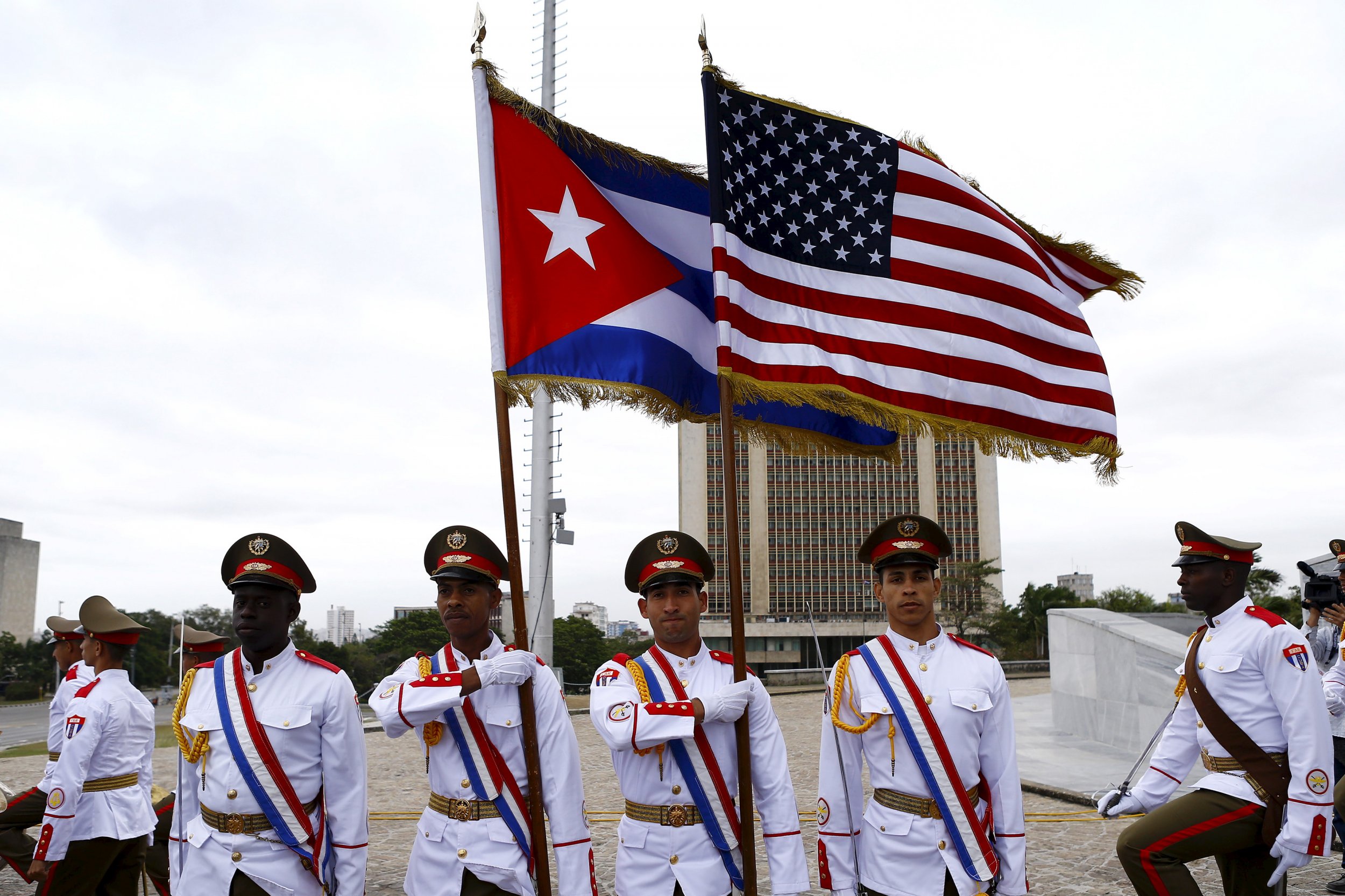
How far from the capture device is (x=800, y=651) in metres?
83.7

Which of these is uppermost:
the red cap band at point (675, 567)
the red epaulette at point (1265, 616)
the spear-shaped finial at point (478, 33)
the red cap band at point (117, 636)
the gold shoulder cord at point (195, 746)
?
the spear-shaped finial at point (478, 33)

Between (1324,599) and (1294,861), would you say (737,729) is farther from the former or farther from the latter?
(1324,599)

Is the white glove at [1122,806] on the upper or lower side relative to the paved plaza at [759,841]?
upper

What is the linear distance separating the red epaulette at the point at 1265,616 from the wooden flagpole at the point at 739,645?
2.82 m

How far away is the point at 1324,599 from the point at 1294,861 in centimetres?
446

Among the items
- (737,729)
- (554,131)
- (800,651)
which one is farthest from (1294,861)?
(800,651)

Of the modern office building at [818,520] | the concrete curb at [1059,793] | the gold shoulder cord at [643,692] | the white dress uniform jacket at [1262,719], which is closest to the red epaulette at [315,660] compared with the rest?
the gold shoulder cord at [643,692]

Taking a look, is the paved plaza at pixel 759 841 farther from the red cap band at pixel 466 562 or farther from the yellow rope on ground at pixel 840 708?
the red cap band at pixel 466 562

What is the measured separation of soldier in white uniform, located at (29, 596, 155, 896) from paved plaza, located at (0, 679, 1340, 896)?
6.23ft

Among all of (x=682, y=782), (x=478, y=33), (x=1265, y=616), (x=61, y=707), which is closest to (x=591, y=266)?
(x=478, y=33)

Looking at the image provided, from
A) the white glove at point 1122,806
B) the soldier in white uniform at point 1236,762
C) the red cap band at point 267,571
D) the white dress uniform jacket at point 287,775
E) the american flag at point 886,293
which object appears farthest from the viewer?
the white glove at point 1122,806

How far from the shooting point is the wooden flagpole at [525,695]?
4039 millimetres

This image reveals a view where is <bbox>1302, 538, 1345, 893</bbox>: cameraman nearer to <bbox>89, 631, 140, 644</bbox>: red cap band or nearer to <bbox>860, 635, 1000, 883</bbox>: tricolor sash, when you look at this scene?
<bbox>860, 635, 1000, 883</bbox>: tricolor sash

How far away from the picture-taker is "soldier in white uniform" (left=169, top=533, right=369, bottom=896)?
3939 mm
